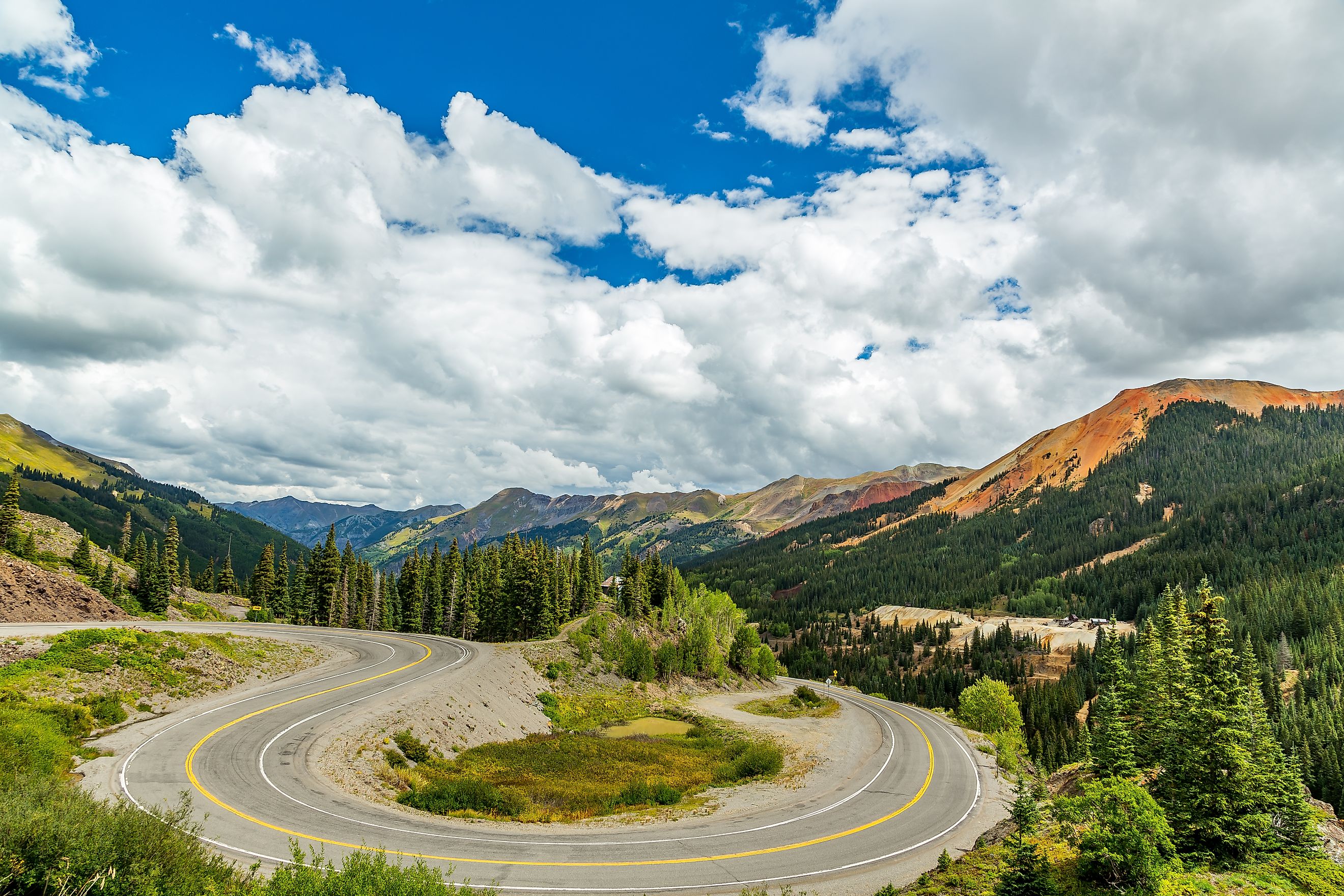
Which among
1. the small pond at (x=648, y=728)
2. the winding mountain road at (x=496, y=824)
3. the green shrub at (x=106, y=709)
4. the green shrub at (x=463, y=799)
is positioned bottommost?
the small pond at (x=648, y=728)

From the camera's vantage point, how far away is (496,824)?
31.6 m

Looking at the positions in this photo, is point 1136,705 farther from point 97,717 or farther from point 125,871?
point 97,717

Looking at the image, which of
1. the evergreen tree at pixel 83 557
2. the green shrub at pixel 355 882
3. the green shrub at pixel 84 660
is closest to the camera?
the green shrub at pixel 355 882

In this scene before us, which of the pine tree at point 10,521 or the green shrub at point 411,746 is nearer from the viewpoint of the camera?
the green shrub at point 411,746

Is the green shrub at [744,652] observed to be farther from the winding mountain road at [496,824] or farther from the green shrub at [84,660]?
the green shrub at [84,660]

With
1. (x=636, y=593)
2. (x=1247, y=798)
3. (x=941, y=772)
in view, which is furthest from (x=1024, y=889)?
(x=636, y=593)

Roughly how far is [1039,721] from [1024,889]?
114 meters

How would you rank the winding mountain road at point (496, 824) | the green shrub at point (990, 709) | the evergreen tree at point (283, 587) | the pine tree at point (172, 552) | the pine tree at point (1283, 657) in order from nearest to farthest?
the winding mountain road at point (496, 824) → the green shrub at point (990, 709) → the pine tree at point (172, 552) → the evergreen tree at point (283, 587) → the pine tree at point (1283, 657)

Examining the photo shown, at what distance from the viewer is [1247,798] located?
2652 cm

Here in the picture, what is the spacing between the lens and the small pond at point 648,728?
226 feet

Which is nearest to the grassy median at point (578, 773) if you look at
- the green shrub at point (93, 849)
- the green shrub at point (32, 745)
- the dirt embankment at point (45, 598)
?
the green shrub at point (32, 745)

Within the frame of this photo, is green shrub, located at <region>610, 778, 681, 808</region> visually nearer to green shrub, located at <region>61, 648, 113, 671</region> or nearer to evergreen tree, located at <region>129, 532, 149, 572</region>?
green shrub, located at <region>61, 648, 113, 671</region>

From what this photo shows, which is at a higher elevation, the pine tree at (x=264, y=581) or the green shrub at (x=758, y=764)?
the pine tree at (x=264, y=581)

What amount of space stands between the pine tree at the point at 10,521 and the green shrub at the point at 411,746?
69.2 meters
